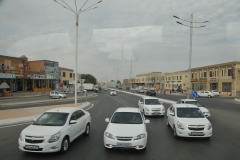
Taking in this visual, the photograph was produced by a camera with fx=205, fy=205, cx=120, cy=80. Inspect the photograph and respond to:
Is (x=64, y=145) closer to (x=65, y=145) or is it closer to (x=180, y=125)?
(x=65, y=145)

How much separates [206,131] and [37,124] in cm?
656

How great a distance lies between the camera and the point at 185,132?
Answer: 833cm

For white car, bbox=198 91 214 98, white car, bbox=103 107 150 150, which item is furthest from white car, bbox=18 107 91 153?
white car, bbox=198 91 214 98

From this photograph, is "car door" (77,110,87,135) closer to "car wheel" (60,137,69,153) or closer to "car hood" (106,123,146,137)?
"car wheel" (60,137,69,153)

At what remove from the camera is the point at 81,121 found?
8.73 metres

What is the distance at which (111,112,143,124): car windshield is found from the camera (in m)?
8.17

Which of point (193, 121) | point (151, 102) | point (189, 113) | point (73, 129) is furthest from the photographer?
point (151, 102)

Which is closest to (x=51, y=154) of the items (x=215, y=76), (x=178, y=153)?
(x=178, y=153)

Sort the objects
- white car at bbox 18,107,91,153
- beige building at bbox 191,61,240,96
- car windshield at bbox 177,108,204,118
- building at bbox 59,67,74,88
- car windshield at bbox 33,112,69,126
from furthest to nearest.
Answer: building at bbox 59,67,74,88, beige building at bbox 191,61,240,96, car windshield at bbox 177,108,204,118, car windshield at bbox 33,112,69,126, white car at bbox 18,107,91,153

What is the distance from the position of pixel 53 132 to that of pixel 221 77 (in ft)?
190

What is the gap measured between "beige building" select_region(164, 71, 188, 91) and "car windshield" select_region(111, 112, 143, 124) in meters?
71.3

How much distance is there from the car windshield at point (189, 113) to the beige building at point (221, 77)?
3964 centimetres

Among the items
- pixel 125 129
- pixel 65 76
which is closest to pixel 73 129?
pixel 125 129

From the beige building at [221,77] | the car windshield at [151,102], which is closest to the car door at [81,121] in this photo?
the car windshield at [151,102]
